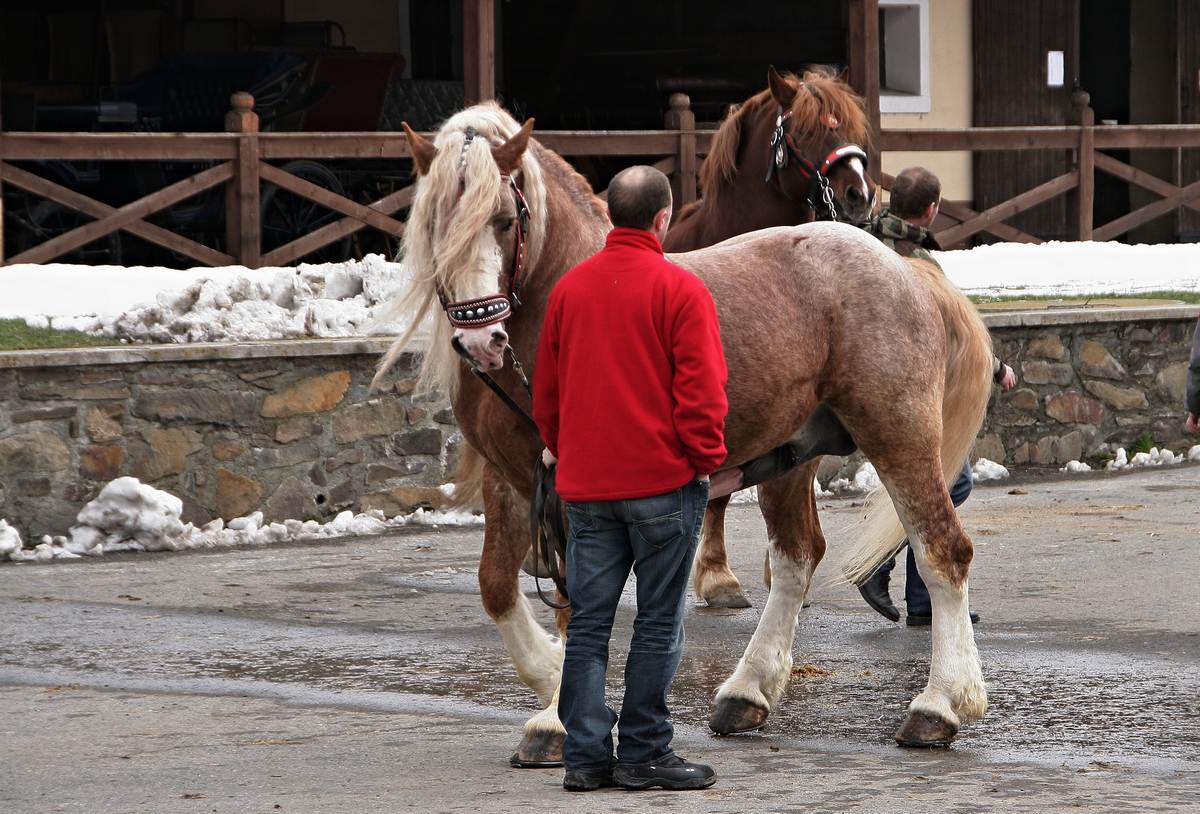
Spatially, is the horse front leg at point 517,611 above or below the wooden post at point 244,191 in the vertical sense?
below

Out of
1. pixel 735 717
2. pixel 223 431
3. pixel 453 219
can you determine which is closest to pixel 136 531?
pixel 223 431

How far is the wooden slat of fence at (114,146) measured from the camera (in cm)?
1243

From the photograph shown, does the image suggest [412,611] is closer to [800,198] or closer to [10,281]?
[800,198]

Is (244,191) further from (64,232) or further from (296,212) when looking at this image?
(296,212)

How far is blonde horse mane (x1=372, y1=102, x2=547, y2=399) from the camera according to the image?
17.3ft

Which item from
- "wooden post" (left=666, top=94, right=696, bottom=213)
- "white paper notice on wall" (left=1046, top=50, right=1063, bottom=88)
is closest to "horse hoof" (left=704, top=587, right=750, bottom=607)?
"wooden post" (left=666, top=94, right=696, bottom=213)

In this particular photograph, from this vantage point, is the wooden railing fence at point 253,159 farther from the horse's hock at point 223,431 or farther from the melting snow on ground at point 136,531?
the melting snow on ground at point 136,531

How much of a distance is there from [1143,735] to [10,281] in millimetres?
8501

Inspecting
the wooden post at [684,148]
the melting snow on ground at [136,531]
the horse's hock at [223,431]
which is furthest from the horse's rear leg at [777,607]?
the wooden post at [684,148]

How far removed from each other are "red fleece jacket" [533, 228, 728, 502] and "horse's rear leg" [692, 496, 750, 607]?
10.6 feet

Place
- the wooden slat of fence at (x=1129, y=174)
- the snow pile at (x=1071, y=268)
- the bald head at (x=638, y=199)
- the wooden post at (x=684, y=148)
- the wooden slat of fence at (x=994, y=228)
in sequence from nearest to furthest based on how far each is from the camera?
the bald head at (x=638, y=199) < the snow pile at (x=1071, y=268) < the wooden post at (x=684, y=148) < the wooden slat of fence at (x=994, y=228) < the wooden slat of fence at (x=1129, y=174)

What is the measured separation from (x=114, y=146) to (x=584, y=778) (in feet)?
28.1

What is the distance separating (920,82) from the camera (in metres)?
18.5

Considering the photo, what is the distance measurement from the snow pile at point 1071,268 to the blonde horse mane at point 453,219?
28.9 feet
